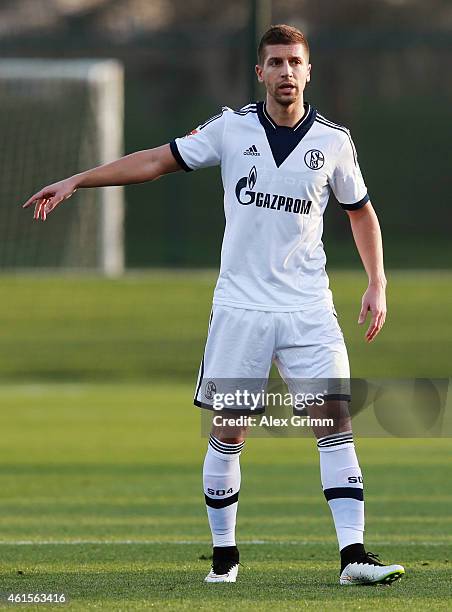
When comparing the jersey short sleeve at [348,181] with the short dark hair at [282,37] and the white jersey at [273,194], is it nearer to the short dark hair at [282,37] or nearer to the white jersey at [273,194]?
the white jersey at [273,194]

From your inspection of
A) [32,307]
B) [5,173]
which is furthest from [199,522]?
[5,173]

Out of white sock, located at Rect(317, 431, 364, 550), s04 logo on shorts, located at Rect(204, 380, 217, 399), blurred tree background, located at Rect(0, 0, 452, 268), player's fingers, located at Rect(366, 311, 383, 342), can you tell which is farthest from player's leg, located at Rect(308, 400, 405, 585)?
blurred tree background, located at Rect(0, 0, 452, 268)

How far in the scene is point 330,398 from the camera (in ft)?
20.2

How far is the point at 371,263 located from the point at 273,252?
1.48 feet

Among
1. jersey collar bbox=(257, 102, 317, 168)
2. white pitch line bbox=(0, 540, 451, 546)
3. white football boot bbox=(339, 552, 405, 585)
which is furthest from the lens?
white pitch line bbox=(0, 540, 451, 546)

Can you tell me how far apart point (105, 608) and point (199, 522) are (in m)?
3.34

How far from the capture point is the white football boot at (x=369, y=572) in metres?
5.91

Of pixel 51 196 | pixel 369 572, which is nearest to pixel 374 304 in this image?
pixel 369 572

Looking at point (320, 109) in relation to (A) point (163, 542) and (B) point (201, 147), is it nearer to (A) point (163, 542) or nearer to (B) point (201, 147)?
(A) point (163, 542)

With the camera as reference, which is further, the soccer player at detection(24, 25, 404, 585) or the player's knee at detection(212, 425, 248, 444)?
the player's knee at detection(212, 425, 248, 444)

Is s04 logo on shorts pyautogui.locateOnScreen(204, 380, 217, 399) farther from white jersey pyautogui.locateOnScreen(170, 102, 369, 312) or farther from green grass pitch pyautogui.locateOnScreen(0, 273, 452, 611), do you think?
green grass pitch pyautogui.locateOnScreen(0, 273, 452, 611)

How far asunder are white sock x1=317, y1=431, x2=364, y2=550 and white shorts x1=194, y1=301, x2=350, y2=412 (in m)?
0.20

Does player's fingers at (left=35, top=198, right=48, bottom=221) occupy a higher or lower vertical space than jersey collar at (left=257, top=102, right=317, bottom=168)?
lower

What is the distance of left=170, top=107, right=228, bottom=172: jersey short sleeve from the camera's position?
20.5ft
